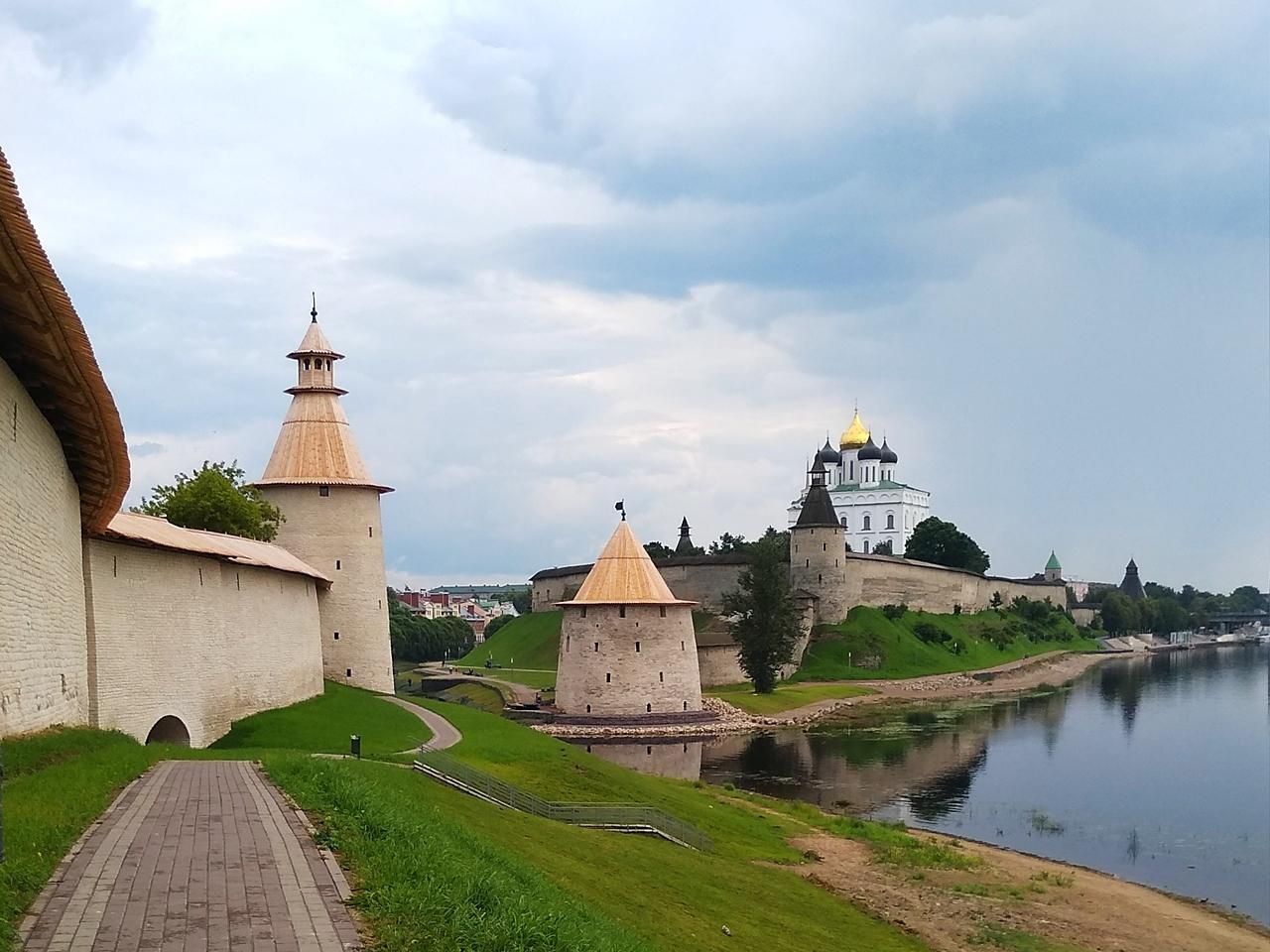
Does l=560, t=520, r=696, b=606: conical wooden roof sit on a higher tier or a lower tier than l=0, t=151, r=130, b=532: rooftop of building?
lower

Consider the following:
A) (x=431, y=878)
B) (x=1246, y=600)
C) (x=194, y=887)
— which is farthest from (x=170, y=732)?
(x=1246, y=600)

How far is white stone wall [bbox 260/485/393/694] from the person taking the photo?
3027cm

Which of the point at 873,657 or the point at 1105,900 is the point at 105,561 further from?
the point at 873,657

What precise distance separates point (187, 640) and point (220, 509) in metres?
14.0

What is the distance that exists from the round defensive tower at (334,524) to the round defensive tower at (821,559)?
3633cm

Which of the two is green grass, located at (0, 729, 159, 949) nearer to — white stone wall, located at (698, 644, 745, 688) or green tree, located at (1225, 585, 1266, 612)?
white stone wall, located at (698, 644, 745, 688)

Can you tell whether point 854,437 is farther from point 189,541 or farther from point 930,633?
point 189,541

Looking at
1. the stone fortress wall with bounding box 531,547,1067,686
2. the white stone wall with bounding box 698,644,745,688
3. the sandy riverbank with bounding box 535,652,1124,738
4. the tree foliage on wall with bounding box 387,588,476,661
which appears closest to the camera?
the sandy riverbank with bounding box 535,652,1124,738

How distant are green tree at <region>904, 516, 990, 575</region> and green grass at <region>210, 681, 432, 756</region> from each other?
6994 centimetres

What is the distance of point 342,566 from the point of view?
100 feet

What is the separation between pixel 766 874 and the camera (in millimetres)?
17797

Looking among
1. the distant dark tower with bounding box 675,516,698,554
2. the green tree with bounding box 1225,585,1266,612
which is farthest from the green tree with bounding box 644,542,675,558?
the green tree with bounding box 1225,585,1266,612

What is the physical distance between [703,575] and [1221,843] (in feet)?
149

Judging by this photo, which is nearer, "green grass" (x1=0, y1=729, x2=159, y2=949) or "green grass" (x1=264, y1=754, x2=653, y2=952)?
"green grass" (x1=0, y1=729, x2=159, y2=949)
